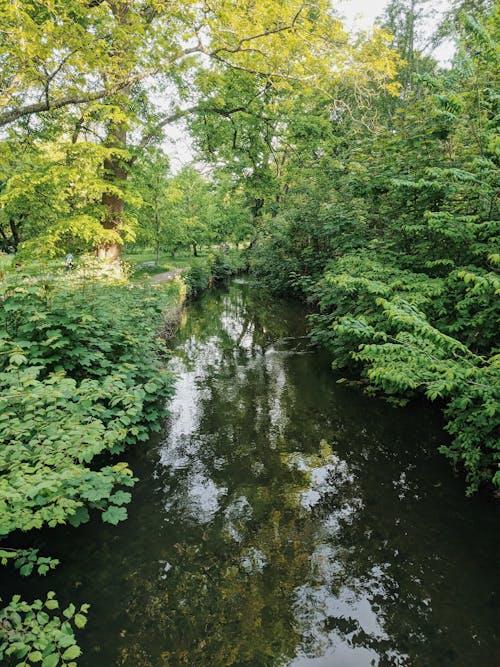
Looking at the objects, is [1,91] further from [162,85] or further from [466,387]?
[466,387]

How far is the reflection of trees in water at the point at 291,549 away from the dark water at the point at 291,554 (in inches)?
0.7

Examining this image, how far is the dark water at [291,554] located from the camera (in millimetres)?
3443

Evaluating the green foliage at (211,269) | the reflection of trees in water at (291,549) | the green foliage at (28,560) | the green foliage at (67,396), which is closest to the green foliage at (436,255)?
the reflection of trees in water at (291,549)

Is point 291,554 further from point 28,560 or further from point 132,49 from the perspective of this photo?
point 132,49

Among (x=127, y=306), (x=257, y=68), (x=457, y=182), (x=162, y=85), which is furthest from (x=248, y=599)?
(x=162, y=85)

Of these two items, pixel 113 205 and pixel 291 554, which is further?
pixel 113 205

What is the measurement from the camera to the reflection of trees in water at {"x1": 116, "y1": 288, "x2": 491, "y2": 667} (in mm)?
3467

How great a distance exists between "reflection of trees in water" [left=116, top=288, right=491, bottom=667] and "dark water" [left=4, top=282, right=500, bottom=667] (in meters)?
0.02

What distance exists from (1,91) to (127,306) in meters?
4.31

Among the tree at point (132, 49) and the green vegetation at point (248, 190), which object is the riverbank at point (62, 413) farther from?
the tree at point (132, 49)

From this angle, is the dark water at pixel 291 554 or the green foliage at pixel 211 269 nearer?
the dark water at pixel 291 554

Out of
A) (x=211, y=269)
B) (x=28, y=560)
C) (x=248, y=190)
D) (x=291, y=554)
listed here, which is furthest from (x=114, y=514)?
(x=211, y=269)

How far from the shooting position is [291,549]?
4.46 metres

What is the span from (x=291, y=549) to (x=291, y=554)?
0.08m
